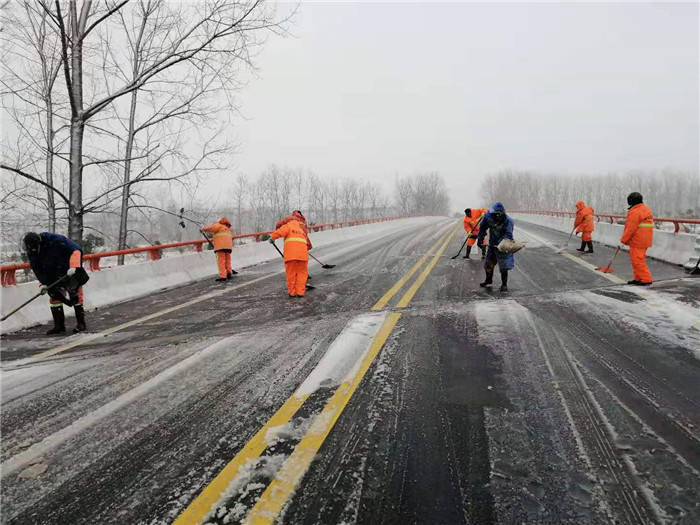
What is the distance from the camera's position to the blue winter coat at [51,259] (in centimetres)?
564

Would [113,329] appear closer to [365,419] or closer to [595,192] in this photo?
[365,419]

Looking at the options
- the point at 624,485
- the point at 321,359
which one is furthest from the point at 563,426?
the point at 321,359

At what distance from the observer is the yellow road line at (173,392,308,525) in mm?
1940

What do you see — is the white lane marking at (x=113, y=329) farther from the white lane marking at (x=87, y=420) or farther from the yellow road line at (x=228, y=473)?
the yellow road line at (x=228, y=473)

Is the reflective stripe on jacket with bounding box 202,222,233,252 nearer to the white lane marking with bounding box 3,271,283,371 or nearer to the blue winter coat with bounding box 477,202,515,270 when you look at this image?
the white lane marking with bounding box 3,271,283,371

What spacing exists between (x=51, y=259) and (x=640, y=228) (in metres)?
10.1

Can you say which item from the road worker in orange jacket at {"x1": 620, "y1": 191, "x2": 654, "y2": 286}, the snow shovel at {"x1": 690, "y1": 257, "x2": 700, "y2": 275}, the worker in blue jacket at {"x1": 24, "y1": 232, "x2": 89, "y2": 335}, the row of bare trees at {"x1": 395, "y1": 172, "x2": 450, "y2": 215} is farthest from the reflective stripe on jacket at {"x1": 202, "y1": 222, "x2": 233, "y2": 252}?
the row of bare trees at {"x1": 395, "y1": 172, "x2": 450, "y2": 215}

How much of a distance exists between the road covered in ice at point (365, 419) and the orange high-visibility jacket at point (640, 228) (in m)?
1.94

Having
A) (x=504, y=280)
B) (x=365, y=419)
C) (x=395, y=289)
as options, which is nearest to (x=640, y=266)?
(x=504, y=280)

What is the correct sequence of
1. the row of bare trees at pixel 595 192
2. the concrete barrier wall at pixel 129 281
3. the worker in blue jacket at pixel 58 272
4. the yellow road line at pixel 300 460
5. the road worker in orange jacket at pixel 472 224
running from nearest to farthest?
the yellow road line at pixel 300 460, the worker in blue jacket at pixel 58 272, the concrete barrier wall at pixel 129 281, the road worker in orange jacket at pixel 472 224, the row of bare trees at pixel 595 192

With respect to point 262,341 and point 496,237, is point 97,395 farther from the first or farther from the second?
point 496,237

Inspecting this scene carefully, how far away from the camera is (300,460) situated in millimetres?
2318

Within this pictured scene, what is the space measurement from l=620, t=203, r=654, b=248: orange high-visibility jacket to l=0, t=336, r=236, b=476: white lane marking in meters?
7.82

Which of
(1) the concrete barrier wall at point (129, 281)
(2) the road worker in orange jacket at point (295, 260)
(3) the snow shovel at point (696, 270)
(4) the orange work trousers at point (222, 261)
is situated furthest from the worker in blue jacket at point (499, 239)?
(1) the concrete barrier wall at point (129, 281)
